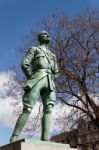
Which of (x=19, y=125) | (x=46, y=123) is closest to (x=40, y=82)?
(x=46, y=123)

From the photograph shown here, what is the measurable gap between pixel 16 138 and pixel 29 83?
4.68ft

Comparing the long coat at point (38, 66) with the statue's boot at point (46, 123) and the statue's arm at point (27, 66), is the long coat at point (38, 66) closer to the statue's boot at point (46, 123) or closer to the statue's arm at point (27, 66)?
the statue's arm at point (27, 66)

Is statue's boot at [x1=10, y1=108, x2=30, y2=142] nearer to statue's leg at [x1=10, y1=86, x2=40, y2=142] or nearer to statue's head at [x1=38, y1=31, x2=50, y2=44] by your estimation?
statue's leg at [x1=10, y1=86, x2=40, y2=142]

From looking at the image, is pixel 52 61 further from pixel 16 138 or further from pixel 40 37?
pixel 16 138

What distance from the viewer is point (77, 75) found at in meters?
22.6

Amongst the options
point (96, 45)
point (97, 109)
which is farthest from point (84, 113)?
point (96, 45)

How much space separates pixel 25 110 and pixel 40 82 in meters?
0.86

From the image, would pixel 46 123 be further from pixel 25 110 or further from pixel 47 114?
pixel 25 110

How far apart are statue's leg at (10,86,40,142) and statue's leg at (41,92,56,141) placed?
344 millimetres

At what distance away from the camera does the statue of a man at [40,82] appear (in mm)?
8975

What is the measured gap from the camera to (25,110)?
896cm

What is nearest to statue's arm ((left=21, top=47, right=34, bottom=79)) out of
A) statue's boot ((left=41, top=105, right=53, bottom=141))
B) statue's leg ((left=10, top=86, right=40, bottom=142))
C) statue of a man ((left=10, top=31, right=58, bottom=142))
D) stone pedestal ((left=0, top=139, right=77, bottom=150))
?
statue of a man ((left=10, top=31, right=58, bottom=142))

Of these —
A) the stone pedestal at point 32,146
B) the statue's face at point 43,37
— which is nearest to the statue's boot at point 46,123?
the stone pedestal at point 32,146

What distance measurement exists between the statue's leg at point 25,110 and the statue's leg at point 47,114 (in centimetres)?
34
